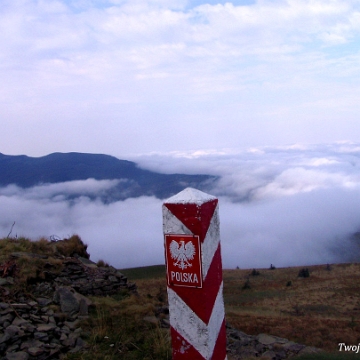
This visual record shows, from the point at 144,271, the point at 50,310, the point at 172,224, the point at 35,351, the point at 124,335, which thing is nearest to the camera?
the point at 172,224

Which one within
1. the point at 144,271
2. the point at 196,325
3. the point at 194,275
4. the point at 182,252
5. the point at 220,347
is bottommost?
the point at 144,271

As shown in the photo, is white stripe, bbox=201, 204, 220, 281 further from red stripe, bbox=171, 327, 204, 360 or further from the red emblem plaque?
red stripe, bbox=171, 327, 204, 360

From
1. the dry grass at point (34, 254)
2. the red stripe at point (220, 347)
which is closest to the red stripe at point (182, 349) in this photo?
the red stripe at point (220, 347)

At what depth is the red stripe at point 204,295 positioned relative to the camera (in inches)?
98.2

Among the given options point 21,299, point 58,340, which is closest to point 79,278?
point 21,299

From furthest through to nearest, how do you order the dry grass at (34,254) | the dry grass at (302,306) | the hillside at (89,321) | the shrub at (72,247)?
the dry grass at (302,306) < the shrub at (72,247) < the dry grass at (34,254) < the hillside at (89,321)

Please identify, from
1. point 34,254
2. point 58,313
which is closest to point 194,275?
point 58,313

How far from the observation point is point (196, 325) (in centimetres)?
252

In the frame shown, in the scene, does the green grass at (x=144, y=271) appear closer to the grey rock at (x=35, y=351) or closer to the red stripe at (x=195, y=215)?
the grey rock at (x=35, y=351)

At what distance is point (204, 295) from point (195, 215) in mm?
494

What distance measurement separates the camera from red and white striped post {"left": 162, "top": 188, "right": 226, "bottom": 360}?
8.20ft

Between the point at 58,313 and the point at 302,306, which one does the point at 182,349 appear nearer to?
the point at 58,313

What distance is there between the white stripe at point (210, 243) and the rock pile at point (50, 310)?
139 inches

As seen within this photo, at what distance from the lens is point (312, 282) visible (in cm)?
2853
